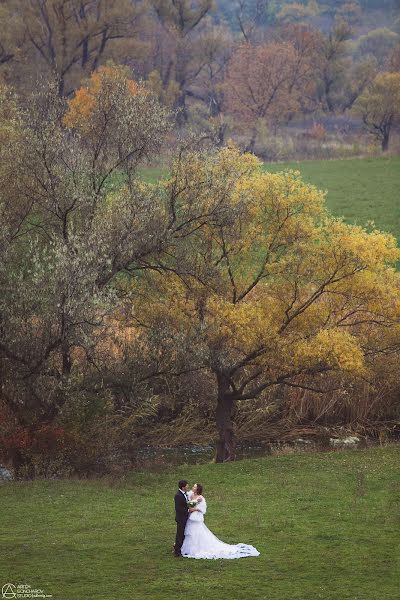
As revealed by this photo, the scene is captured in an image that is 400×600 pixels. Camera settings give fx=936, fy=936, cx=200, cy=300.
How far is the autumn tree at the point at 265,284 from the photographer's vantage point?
29.8 meters

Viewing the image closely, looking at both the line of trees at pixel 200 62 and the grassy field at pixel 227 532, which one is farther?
the line of trees at pixel 200 62

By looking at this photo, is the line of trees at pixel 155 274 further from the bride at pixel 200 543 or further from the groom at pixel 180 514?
the bride at pixel 200 543

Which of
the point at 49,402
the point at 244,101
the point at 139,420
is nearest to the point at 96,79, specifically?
the point at 244,101

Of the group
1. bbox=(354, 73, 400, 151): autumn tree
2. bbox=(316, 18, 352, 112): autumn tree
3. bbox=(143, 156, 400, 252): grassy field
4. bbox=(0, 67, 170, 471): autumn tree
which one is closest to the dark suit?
bbox=(0, 67, 170, 471): autumn tree

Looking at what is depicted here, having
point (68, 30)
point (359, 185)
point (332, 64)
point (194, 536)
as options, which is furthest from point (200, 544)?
point (332, 64)

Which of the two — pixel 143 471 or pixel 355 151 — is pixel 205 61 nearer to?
pixel 355 151

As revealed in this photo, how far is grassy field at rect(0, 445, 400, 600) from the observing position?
1756cm

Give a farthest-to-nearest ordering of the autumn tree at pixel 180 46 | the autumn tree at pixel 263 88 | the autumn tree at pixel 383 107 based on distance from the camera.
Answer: the autumn tree at pixel 263 88 < the autumn tree at pixel 180 46 < the autumn tree at pixel 383 107

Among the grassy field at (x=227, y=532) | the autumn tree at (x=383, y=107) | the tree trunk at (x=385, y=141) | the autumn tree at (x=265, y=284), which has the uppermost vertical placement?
the autumn tree at (x=383, y=107)

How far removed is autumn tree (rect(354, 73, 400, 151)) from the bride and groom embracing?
73.4m

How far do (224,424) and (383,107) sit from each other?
6571cm

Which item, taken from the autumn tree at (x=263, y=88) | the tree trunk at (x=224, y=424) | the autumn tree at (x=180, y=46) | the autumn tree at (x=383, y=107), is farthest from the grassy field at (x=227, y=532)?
the autumn tree at (x=263, y=88)

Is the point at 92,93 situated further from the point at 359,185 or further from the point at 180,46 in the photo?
the point at 180,46

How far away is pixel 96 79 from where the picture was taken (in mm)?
76875
